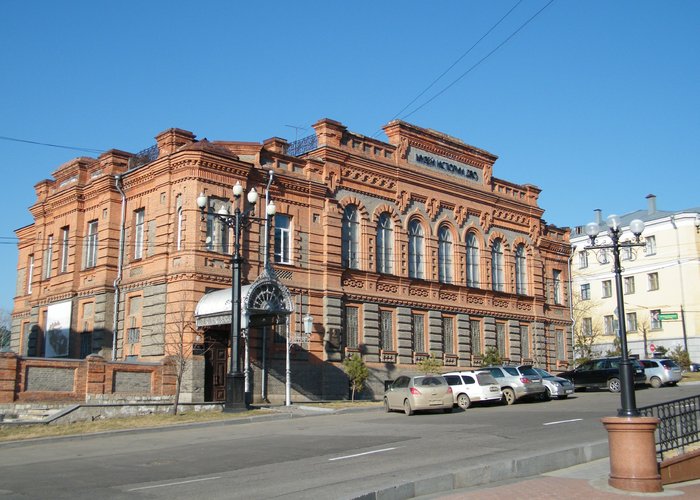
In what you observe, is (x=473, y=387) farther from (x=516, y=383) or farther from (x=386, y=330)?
(x=386, y=330)

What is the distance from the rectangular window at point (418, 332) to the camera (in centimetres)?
4138

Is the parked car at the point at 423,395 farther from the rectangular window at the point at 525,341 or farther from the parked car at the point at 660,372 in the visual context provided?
the rectangular window at the point at 525,341

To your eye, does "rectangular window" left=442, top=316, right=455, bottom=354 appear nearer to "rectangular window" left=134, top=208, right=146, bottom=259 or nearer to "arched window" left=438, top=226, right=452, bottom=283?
"arched window" left=438, top=226, right=452, bottom=283

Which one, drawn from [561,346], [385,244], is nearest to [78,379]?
[385,244]

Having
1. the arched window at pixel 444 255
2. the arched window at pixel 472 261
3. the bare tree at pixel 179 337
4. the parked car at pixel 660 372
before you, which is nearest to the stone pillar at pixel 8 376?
the bare tree at pixel 179 337

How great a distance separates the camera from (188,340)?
3180 centimetres

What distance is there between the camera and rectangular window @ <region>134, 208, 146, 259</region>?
35.5 meters

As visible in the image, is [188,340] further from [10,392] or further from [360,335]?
[360,335]

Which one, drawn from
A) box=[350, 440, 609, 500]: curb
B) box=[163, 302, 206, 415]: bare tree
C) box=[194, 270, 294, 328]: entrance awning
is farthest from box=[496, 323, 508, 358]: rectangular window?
box=[350, 440, 609, 500]: curb

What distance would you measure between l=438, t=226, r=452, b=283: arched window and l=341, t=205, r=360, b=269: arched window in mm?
6427

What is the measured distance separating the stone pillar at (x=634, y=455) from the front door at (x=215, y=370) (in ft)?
70.8

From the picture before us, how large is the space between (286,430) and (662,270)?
5426 centimetres

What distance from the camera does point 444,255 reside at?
44344mm

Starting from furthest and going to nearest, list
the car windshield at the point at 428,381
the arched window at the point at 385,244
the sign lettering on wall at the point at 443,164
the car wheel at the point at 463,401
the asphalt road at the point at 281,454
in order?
the sign lettering on wall at the point at 443,164
the arched window at the point at 385,244
the car wheel at the point at 463,401
the car windshield at the point at 428,381
the asphalt road at the point at 281,454
